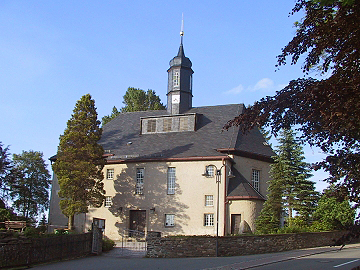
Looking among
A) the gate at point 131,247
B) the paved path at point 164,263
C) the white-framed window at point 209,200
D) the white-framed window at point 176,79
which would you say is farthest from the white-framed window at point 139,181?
the paved path at point 164,263

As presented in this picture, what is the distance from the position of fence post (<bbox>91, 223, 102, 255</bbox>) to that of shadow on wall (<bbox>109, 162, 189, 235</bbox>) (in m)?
8.22

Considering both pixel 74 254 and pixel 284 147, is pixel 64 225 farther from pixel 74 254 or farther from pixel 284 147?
pixel 284 147

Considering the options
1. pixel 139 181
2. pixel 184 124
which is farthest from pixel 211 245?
pixel 184 124

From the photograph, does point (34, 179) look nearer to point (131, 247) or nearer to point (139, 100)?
point (139, 100)

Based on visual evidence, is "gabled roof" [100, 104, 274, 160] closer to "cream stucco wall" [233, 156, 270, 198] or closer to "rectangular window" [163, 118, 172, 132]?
"rectangular window" [163, 118, 172, 132]

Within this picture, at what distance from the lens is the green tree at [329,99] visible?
25.8 feet

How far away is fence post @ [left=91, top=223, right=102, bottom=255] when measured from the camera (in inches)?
866

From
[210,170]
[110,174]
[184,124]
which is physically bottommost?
[110,174]

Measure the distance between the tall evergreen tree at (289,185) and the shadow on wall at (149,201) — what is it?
6.05 metres

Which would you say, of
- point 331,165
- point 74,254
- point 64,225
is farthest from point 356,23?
point 64,225

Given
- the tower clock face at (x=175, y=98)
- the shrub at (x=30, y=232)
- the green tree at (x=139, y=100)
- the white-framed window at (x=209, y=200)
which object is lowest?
the shrub at (x=30, y=232)

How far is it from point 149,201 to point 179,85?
34.5 ft

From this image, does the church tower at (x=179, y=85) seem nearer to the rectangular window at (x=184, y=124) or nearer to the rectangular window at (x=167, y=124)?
the rectangular window at (x=167, y=124)

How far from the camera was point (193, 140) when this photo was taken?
3203 centimetres
